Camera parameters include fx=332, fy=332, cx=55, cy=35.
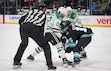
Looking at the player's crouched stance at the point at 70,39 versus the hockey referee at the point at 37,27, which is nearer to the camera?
the hockey referee at the point at 37,27

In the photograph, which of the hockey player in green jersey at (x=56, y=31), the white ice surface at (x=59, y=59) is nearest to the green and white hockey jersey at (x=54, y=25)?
the hockey player in green jersey at (x=56, y=31)

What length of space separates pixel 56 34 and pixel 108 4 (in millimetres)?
9466

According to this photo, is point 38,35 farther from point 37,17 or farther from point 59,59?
point 59,59

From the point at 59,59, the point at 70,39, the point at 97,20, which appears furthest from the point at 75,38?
the point at 97,20

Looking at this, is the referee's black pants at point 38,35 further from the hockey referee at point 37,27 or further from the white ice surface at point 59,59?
the white ice surface at point 59,59

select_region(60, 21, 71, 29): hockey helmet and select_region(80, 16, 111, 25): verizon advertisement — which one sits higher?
select_region(60, 21, 71, 29): hockey helmet

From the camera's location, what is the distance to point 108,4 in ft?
49.1

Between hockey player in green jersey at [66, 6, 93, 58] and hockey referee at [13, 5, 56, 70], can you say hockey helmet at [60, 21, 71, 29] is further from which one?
hockey referee at [13, 5, 56, 70]

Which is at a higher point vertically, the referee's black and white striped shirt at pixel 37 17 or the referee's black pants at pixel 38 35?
the referee's black and white striped shirt at pixel 37 17

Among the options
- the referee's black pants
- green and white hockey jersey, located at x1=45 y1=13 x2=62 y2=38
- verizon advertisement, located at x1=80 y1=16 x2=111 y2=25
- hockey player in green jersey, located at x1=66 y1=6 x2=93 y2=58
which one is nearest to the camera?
the referee's black pants

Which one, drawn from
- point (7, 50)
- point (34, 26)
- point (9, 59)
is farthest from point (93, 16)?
point (34, 26)

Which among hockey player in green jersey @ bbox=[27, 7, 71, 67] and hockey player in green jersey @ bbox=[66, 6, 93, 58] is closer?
hockey player in green jersey @ bbox=[27, 7, 71, 67]

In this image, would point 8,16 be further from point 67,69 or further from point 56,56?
point 67,69

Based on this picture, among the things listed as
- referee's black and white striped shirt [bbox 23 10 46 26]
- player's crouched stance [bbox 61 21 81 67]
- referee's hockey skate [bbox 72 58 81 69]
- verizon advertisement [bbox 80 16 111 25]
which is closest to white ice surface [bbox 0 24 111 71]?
referee's hockey skate [bbox 72 58 81 69]
